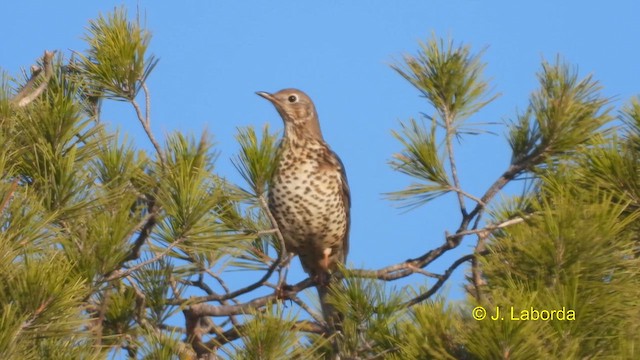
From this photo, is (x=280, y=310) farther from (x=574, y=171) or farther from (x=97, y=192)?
(x=574, y=171)

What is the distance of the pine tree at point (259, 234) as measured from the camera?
3.48m

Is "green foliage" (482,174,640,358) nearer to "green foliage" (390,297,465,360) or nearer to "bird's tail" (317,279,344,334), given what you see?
"green foliage" (390,297,465,360)

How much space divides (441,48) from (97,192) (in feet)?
4.53

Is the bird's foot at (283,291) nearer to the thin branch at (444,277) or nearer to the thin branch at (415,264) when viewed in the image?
the thin branch at (415,264)

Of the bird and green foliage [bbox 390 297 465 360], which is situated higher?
the bird

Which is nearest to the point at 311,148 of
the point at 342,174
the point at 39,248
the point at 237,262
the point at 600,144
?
the point at 342,174

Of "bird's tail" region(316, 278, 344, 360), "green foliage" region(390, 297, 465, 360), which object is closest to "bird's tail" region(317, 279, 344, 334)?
"bird's tail" region(316, 278, 344, 360)

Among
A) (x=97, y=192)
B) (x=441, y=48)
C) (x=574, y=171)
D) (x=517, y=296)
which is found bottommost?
(x=517, y=296)

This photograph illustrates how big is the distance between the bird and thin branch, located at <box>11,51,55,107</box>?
4.26ft

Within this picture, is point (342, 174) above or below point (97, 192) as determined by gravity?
above

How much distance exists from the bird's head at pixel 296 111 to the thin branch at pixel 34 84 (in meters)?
1.79

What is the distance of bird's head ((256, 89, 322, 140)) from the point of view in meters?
6.23

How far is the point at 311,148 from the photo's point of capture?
595 centimetres

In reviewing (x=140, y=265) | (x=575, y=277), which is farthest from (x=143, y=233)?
(x=575, y=277)
